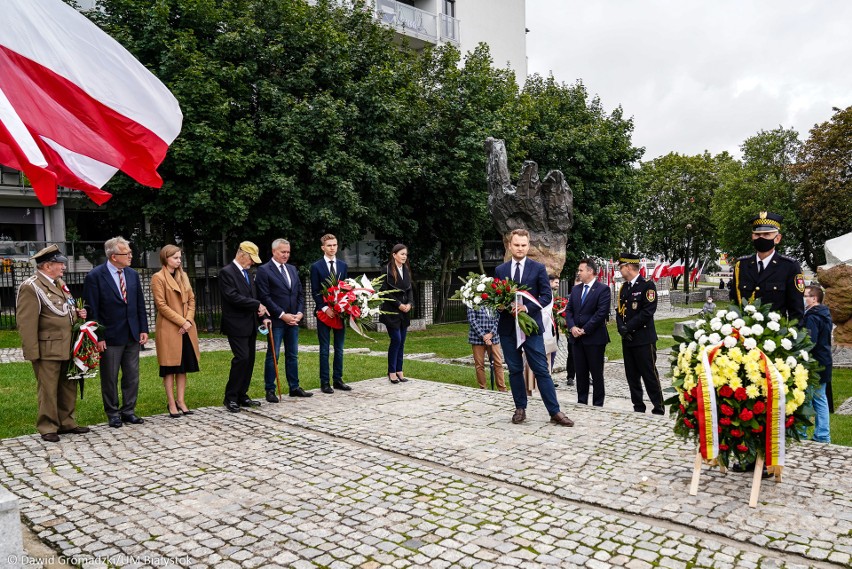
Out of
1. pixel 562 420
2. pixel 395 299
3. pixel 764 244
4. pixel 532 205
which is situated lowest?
pixel 562 420

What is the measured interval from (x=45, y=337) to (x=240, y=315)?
2.21m

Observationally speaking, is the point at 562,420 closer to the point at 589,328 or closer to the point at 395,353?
the point at 589,328

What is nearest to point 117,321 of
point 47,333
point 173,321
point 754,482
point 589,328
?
point 173,321

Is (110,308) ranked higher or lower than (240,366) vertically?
higher

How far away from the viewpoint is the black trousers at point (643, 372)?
27.8ft

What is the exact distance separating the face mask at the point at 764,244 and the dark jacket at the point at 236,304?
5877mm

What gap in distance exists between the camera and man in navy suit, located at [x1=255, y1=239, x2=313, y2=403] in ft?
29.1

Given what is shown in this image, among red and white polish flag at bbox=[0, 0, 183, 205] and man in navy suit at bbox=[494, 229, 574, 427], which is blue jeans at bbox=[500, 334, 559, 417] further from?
red and white polish flag at bbox=[0, 0, 183, 205]

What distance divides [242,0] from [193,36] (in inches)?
107

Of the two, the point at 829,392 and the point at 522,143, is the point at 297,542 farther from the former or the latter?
the point at 522,143

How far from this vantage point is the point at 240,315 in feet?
27.7

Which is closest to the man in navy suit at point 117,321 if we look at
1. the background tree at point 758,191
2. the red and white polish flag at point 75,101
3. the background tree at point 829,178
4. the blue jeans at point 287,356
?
the blue jeans at point 287,356

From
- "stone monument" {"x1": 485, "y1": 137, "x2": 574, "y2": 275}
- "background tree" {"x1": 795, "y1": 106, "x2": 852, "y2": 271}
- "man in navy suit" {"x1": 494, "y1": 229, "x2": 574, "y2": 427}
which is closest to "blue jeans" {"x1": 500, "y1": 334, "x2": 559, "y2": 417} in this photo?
"man in navy suit" {"x1": 494, "y1": 229, "x2": 574, "y2": 427}

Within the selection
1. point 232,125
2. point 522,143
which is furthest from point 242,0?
point 522,143
